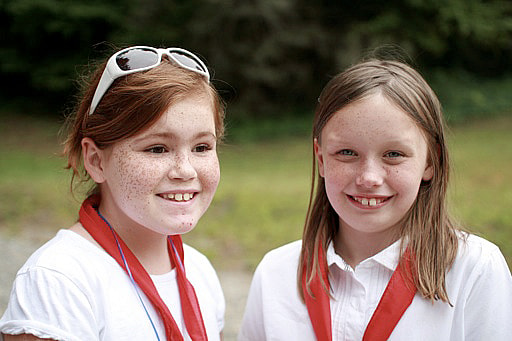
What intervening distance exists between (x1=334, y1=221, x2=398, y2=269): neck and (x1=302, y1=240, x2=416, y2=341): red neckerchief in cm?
15

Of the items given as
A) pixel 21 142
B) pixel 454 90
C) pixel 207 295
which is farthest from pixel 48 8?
pixel 207 295

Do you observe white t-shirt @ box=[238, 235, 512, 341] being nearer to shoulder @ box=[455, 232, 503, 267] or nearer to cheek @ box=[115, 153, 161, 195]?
shoulder @ box=[455, 232, 503, 267]

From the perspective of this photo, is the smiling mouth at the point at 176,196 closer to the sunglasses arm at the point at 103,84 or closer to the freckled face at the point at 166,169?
the freckled face at the point at 166,169

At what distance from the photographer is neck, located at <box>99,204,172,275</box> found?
249 cm

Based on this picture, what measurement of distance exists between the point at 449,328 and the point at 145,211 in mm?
1302

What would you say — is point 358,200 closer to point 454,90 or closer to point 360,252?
point 360,252

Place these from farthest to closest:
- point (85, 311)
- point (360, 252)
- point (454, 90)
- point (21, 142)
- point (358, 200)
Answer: point (454, 90) → point (21, 142) → point (360, 252) → point (358, 200) → point (85, 311)

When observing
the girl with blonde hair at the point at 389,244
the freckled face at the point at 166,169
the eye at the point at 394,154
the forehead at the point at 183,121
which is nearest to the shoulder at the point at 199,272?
the girl with blonde hair at the point at 389,244

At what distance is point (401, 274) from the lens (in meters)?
2.46

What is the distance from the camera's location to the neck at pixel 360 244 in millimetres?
2637

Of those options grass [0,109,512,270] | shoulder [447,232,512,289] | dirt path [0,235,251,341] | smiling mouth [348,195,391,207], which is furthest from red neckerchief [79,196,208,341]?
dirt path [0,235,251,341]

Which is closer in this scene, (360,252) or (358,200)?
(358,200)

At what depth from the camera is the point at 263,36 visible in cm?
1655

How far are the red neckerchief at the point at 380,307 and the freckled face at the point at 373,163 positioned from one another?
226mm
